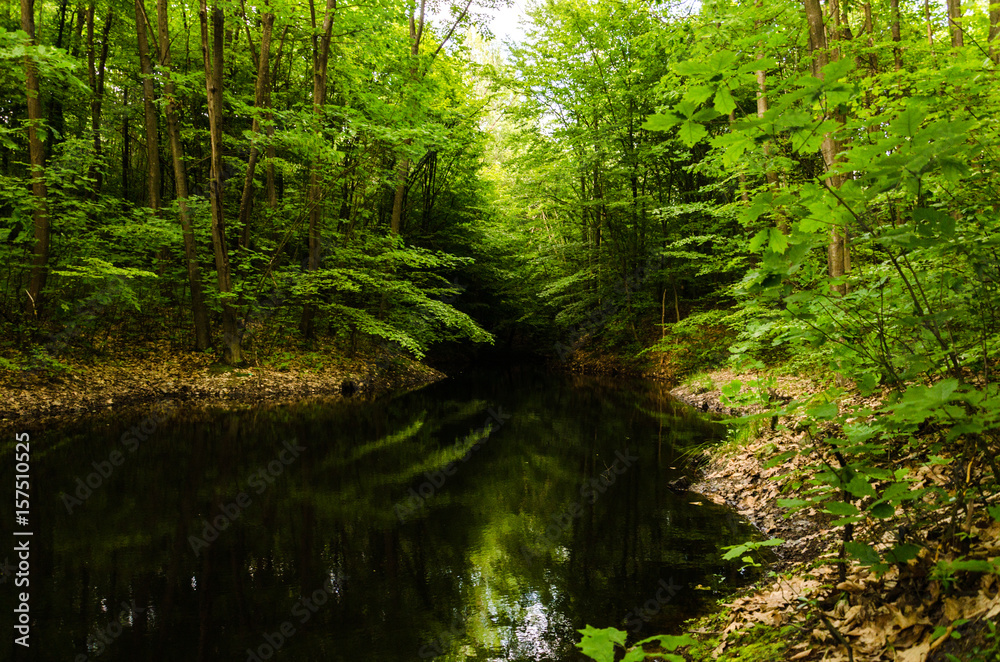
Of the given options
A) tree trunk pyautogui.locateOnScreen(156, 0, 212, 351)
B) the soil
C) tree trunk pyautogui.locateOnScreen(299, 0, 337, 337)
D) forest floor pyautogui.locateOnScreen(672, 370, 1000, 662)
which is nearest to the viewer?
forest floor pyautogui.locateOnScreen(672, 370, 1000, 662)

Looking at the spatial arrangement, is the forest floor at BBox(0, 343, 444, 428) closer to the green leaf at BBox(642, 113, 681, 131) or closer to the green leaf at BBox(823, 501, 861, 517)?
the green leaf at BBox(642, 113, 681, 131)

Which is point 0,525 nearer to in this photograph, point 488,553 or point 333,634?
point 333,634

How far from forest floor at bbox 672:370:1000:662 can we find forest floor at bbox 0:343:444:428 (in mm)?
11155

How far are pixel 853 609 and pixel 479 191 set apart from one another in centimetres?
2209

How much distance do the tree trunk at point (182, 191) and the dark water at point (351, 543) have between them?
13.8 ft

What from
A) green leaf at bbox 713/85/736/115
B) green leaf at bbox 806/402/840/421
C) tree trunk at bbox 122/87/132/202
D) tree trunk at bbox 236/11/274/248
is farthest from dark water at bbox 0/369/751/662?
tree trunk at bbox 122/87/132/202

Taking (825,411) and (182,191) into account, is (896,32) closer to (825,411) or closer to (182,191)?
(825,411)

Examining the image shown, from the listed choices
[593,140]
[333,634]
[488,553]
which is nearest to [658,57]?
[593,140]

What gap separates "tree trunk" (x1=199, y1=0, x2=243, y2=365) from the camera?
38.1 ft

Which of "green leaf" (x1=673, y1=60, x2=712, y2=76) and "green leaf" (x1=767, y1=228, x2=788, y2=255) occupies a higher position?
"green leaf" (x1=673, y1=60, x2=712, y2=76)

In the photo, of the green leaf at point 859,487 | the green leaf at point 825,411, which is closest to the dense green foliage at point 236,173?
the green leaf at point 825,411

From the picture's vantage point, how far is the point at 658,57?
53.3 feet

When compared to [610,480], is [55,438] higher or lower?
higher

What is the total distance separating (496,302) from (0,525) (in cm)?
2233
